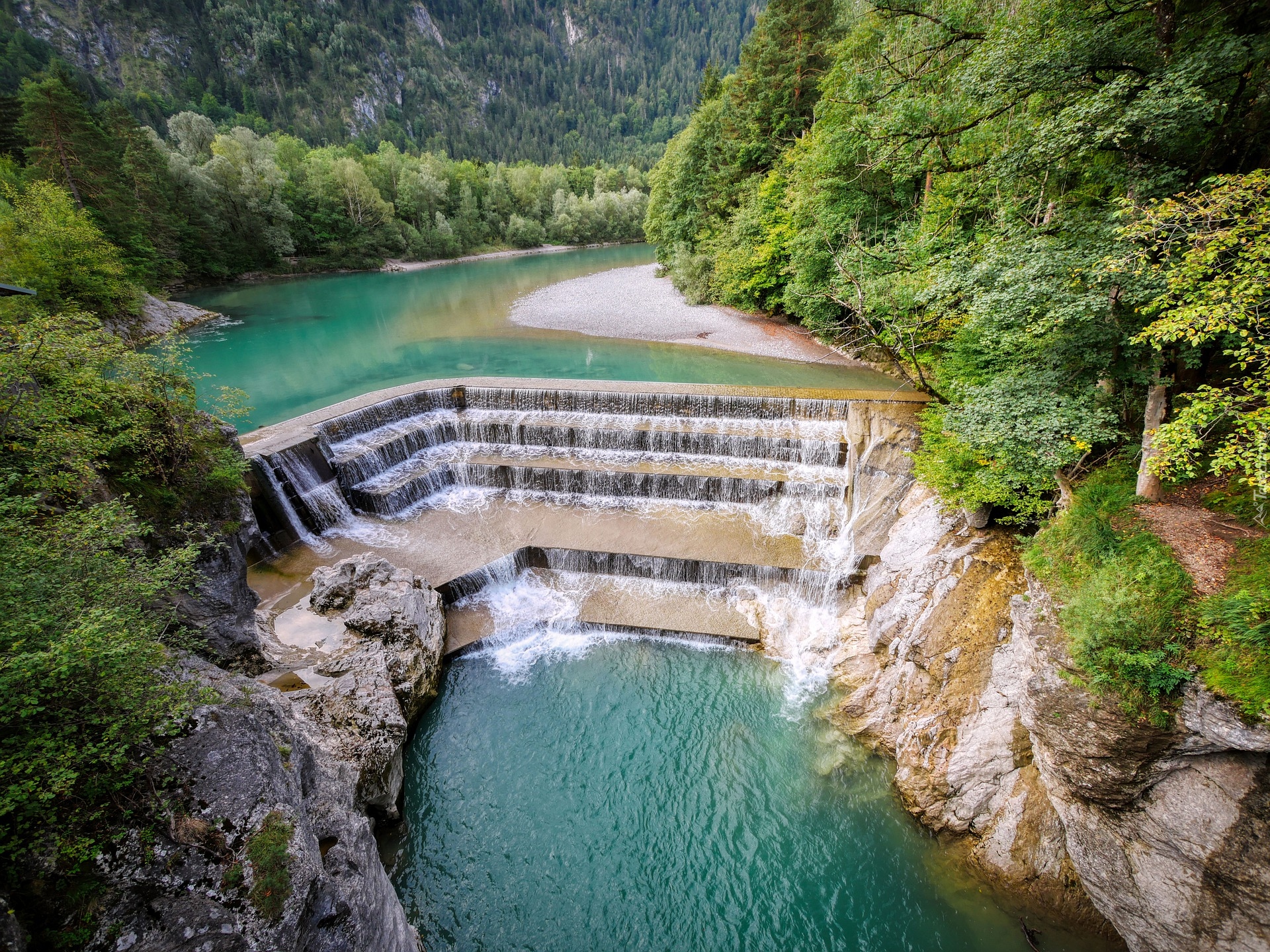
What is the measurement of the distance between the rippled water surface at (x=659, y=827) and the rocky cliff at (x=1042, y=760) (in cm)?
72

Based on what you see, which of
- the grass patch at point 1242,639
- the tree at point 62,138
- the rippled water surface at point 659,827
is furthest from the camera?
the tree at point 62,138

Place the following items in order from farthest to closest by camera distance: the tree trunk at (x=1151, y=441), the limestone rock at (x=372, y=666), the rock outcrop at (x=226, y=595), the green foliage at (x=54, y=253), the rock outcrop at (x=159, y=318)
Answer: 1. the rock outcrop at (x=159, y=318)
2. the green foliage at (x=54, y=253)
3. the rock outcrop at (x=226, y=595)
4. the limestone rock at (x=372, y=666)
5. the tree trunk at (x=1151, y=441)

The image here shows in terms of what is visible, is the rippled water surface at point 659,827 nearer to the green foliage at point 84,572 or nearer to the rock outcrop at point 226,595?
the rock outcrop at point 226,595

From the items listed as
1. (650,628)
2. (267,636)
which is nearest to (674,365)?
(650,628)

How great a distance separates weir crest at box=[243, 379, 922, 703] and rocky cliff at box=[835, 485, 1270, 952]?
155 centimetres

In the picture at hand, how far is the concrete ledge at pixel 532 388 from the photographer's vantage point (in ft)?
43.2

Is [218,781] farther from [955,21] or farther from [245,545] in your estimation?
[955,21]

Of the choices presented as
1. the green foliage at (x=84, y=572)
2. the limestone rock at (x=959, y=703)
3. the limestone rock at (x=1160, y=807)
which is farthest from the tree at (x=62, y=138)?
the limestone rock at (x=1160, y=807)

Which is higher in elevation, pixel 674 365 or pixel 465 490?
pixel 674 365

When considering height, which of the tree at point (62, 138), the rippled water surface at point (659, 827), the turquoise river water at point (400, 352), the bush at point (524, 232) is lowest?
the rippled water surface at point (659, 827)

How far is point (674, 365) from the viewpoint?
2084 cm

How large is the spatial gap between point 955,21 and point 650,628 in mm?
11824

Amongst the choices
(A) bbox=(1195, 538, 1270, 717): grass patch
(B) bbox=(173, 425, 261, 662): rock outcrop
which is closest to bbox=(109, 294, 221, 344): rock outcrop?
(B) bbox=(173, 425, 261, 662): rock outcrop

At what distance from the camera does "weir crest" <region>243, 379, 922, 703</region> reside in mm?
10492
